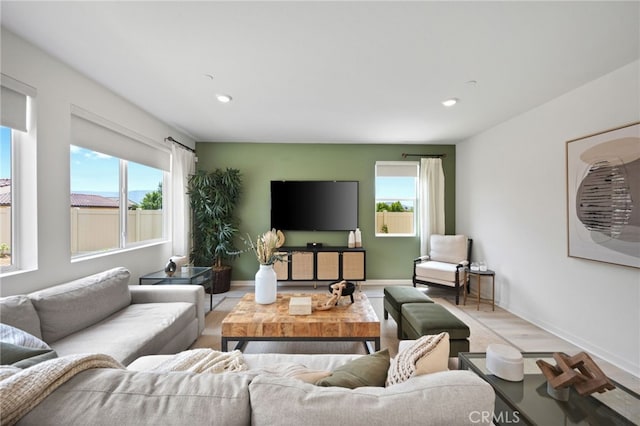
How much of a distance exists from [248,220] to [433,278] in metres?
3.17

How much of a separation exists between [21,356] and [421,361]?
1531mm

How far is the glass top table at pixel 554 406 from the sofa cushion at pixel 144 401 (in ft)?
4.44

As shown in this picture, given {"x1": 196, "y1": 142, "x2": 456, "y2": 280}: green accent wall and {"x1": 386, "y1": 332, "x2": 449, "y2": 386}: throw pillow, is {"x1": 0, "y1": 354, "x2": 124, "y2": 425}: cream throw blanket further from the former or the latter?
{"x1": 196, "y1": 142, "x2": 456, "y2": 280}: green accent wall

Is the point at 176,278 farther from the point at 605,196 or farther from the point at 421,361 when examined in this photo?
the point at 605,196

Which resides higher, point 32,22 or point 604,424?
point 32,22

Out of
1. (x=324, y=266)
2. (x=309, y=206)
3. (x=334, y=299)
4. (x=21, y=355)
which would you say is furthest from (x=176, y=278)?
(x=309, y=206)

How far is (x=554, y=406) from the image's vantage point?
4.46ft

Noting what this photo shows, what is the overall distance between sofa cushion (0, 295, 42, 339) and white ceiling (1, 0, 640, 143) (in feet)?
5.90

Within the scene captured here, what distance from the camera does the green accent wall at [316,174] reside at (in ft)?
16.2

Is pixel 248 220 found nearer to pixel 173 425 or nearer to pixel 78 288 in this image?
pixel 78 288

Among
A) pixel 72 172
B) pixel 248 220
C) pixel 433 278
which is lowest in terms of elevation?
pixel 433 278

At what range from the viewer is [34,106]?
7.02 ft

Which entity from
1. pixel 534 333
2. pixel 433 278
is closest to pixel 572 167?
pixel 534 333

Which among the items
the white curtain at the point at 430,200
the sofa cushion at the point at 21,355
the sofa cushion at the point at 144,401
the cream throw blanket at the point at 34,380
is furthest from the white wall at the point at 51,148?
the white curtain at the point at 430,200
